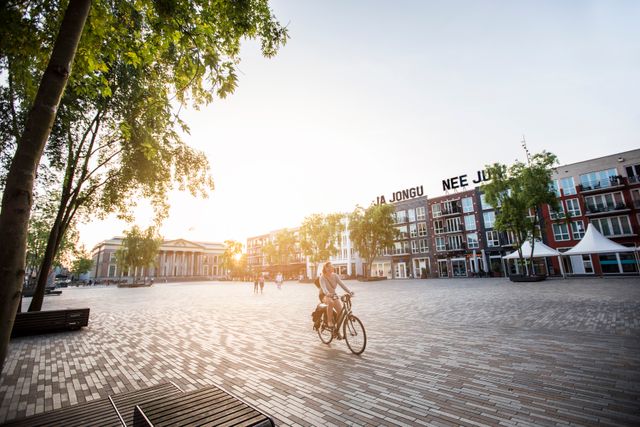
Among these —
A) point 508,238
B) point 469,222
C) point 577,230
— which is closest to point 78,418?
point 577,230

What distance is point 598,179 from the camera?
1355 inches

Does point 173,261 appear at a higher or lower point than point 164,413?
higher

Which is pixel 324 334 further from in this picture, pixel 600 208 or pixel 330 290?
pixel 600 208

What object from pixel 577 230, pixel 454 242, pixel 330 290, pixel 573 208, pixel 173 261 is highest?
pixel 573 208

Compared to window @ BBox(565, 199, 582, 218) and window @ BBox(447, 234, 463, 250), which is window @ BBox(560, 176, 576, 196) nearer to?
window @ BBox(565, 199, 582, 218)

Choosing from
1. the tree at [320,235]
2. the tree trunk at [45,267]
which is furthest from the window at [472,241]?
the tree trunk at [45,267]

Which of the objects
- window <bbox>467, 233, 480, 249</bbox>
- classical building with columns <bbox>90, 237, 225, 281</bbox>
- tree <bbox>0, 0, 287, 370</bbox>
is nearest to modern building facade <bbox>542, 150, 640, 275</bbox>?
window <bbox>467, 233, 480, 249</bbox>

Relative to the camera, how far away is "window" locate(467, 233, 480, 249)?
43.7 m

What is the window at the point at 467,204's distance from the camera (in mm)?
45188

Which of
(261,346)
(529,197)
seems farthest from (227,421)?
(529,197)

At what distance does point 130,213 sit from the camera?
14.8m

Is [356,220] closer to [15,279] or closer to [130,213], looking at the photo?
[130,213]

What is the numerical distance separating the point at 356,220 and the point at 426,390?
38.2 m

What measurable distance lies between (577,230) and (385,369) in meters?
42.8
